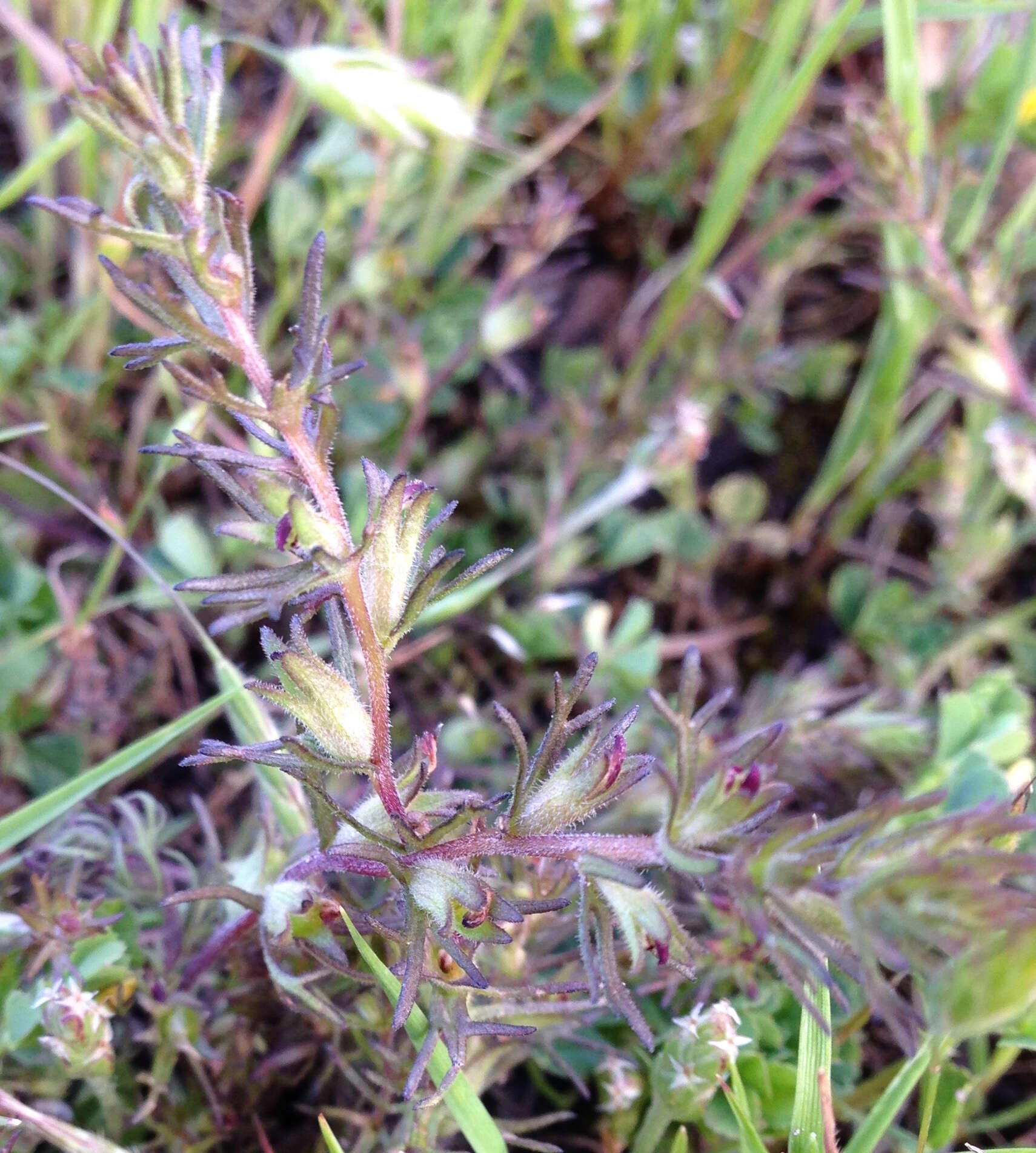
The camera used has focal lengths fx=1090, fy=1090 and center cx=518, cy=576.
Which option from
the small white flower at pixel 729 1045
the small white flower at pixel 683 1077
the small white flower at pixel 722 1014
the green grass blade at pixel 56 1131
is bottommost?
the green grass blade at pixel 56 1131

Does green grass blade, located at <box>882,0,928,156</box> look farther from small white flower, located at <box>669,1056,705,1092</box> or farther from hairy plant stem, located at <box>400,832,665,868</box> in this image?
small white flower, located at <box>669,1056,705,1092</box>

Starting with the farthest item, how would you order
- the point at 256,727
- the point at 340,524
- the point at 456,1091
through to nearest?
the point at 256,727, the point at 456,1091, the point at 340,524

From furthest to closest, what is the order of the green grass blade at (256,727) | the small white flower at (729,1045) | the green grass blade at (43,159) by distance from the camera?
1. the green grass blade at (43,159)
2. the green grass blade at (256,727)
3. the small white flower at (729,1045)

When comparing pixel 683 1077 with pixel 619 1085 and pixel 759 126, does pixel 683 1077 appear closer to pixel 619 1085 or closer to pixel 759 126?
pixel 619 1085

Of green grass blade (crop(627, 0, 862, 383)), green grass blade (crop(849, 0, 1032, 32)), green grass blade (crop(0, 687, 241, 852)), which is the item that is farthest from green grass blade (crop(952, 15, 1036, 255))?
green grass blade (crop(0, 687, 241, 852))

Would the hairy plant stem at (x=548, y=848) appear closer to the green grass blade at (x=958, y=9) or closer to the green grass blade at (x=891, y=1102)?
the green grass blade at (x=891, y=1102)

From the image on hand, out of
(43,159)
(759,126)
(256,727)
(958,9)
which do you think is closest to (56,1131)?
(256,727)

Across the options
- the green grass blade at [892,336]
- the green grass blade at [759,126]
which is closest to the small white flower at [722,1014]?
the green grass blade at [892,336]
